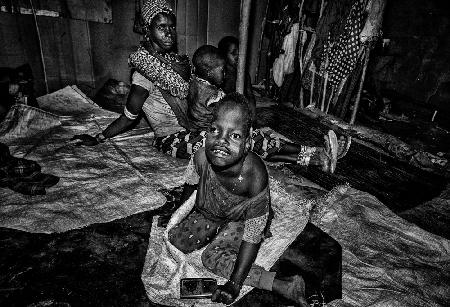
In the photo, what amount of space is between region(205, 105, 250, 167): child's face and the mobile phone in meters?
0.71

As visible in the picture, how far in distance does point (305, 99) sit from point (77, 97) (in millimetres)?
4186

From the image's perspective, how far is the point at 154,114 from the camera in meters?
3.30

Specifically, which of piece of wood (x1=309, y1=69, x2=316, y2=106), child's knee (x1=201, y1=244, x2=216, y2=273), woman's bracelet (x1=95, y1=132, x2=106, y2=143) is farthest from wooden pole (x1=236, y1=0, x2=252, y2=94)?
piece of wood (x1=309, y1=69, x2=316, y2=106)

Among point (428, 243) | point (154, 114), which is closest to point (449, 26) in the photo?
point (428, 243)

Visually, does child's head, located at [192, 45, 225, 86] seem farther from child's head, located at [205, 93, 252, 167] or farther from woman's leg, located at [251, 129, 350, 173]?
child's head, located at [205, 93, 252, 167]

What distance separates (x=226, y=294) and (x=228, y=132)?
2.78 feet

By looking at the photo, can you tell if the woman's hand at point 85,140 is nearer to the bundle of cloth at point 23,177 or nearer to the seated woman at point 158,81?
the seated woman at point 158,81

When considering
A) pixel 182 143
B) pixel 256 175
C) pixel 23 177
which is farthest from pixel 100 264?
pixel 182 143

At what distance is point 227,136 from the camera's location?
1.49 m

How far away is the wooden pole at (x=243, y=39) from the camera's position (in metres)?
1.57

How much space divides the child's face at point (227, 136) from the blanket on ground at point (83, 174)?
1132 millimetres

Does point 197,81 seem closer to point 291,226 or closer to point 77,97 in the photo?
point 291,226

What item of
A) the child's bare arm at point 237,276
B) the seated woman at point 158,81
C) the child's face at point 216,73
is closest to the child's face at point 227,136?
the child's bare arm at point 237,276

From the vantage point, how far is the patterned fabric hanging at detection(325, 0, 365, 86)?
423 centimetres
